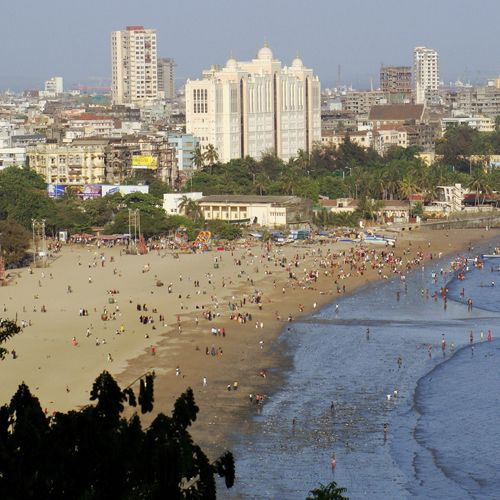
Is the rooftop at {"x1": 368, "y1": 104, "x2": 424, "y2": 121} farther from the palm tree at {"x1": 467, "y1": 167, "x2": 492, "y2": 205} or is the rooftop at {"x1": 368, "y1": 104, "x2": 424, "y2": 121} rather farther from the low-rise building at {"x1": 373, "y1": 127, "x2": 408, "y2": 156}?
the palm tree at {"x1": 467, "y1": 167, "x2": 492, "y2": 205}

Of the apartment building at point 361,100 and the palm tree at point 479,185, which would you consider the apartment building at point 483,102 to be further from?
the palm tree at point 479,185

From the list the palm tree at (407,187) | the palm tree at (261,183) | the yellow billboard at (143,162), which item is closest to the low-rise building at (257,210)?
the palm tree at (261,183)

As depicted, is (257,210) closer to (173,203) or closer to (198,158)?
(173,203)

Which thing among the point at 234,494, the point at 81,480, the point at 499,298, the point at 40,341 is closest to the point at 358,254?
the point at 499,298

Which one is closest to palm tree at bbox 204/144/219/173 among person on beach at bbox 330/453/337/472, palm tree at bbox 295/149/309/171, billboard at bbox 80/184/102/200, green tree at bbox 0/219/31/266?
palm tree at bbox 295/149/309/171

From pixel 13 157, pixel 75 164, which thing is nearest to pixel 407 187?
pixel 75 164
